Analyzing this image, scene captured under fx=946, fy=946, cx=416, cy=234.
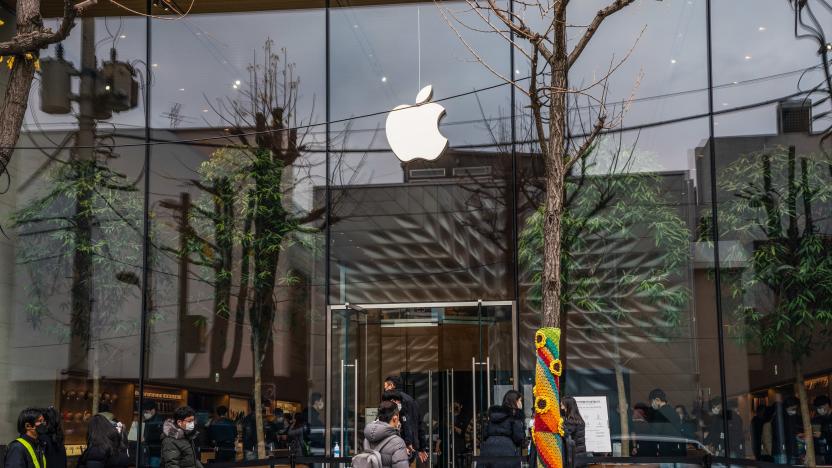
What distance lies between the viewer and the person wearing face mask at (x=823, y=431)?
1058cm

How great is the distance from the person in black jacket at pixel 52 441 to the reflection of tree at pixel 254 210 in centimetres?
406

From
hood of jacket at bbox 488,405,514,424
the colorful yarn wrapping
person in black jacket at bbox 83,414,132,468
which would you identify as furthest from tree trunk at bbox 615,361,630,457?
person in black jacket at bbox 83,414,132,468

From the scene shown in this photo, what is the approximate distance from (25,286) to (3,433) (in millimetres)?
2011

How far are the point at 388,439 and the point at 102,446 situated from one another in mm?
3651

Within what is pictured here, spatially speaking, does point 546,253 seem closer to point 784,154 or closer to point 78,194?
point 784,154

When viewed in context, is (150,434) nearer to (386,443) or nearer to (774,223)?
Answer: (386,443)

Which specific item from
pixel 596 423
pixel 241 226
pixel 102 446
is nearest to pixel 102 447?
pixel 102 446

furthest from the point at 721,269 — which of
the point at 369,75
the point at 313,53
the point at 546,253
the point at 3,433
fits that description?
the point at 3,433

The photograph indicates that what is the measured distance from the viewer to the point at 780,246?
11250 millimetres

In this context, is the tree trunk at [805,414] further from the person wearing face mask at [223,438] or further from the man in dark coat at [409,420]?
the person wearing face mask at [223,438]

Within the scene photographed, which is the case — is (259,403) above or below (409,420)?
above

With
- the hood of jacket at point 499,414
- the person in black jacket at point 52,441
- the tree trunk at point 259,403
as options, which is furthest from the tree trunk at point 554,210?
the tree trunk at point 259,403

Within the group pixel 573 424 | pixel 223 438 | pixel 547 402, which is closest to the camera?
pixel 547 402

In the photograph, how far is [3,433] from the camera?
1280 centimetres
